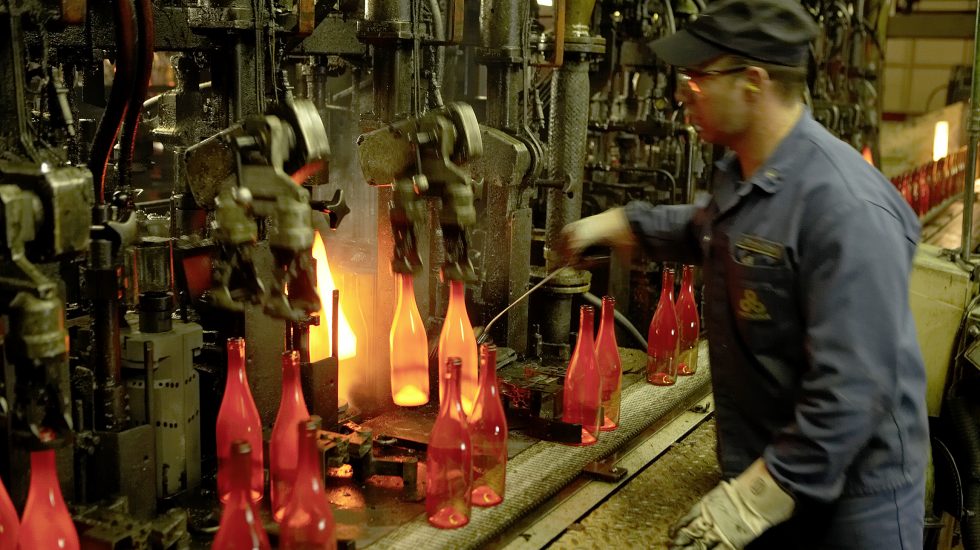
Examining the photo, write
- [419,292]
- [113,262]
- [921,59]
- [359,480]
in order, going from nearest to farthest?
[113,262], [359,480], [419,292], [921,59]

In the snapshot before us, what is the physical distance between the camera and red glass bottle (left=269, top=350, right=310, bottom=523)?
2338mm

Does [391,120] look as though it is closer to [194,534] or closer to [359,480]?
[359,480]

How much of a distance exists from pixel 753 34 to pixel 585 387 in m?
1.43

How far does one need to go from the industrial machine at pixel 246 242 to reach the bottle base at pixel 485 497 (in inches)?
3.3

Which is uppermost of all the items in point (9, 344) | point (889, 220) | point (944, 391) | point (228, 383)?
point (889, 220)

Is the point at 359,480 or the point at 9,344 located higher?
the point at 9,344

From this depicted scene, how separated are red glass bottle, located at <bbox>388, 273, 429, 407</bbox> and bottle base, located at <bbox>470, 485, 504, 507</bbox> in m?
0.69

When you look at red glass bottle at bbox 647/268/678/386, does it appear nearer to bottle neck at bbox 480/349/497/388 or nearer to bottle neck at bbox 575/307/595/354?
bottle neck at bbox 575/307/595/354

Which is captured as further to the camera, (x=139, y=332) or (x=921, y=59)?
(x=921, y=59)

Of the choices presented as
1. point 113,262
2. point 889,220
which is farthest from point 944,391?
point 113,262

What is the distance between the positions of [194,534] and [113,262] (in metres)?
0.66

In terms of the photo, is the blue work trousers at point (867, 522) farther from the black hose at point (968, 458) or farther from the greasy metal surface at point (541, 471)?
the black hose at point (968, 458)

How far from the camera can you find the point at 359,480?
2562mm

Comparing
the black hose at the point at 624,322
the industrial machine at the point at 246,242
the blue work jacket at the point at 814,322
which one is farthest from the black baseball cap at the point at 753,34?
the black hose at the point at 624,322
